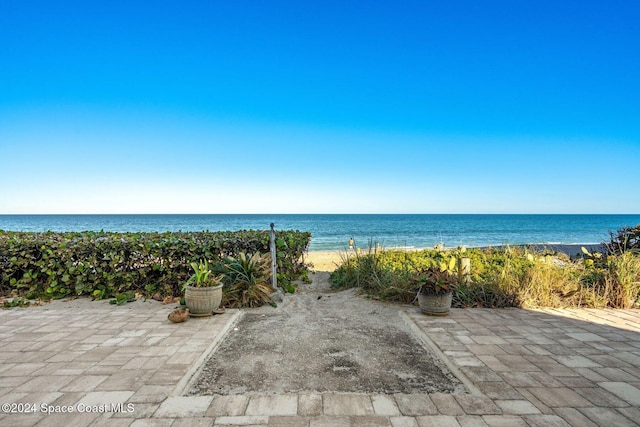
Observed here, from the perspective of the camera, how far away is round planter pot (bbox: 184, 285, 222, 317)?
4.50 metres

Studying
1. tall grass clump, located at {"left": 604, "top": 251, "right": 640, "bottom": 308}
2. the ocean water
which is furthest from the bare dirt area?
the ocean water

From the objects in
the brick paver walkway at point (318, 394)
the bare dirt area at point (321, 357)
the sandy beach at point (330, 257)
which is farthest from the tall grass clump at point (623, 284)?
the bare dirt area at point (321, 357)

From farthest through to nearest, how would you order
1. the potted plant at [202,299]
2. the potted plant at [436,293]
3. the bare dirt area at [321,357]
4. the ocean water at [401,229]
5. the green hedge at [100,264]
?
1. the ocean water at [401,229]
2. the green hedge at [100,264]
3. the potted plant at [436,293]
4. the potted plant at [202,299]
5. the bare dirt area at [321,357]

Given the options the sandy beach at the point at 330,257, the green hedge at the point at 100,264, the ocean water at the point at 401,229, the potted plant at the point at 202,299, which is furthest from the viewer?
the ocean water at the point at 401,229

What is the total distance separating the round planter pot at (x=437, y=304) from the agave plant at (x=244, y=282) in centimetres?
243

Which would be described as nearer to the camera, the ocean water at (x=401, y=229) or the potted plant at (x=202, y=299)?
the potted plant at (x=202, y=299)

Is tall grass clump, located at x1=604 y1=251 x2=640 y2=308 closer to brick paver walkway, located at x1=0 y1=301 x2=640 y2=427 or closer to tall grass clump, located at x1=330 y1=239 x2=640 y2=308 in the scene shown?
tall grass clump, located at x1=330 y1=239 x2=640 y2=308

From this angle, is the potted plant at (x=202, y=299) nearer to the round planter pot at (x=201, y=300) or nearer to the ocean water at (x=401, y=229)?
the round planter pot at (x=201, y=300)

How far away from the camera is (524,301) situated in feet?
17.3

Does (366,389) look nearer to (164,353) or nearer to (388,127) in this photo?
(164,353)

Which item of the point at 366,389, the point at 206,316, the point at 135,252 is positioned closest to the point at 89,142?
the point at 135,252

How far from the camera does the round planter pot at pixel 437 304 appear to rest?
4656 mm

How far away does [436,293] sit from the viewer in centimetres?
466

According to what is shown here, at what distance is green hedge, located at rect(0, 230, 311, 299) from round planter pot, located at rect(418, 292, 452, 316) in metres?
3.48
